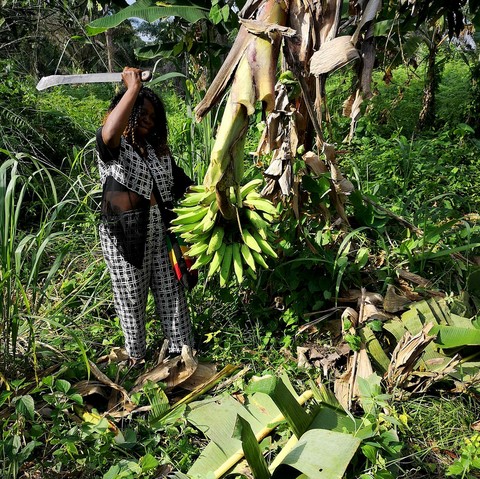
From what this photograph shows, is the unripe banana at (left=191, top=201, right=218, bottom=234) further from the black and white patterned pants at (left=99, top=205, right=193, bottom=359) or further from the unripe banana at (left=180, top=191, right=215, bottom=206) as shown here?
the black and white patterned pants at (left=99, top=205, right=193, bottom=359)

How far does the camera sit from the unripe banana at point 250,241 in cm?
205

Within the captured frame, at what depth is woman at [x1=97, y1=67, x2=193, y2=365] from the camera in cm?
207

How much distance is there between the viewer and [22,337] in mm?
2305

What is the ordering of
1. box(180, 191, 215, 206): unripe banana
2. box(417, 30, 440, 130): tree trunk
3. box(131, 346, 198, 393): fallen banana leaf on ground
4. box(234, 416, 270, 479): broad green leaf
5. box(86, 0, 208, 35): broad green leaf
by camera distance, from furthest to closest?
1. box(417, 30, 440, 130): tree trunk
2. box(86, 0, 208, 35): broad green leaf
3. box(131, 346, 198, 393): fallen banana leaf on ground
4. box(180, 191, 215, 206): unripe banana
5. box(234, 416, 270, 479): broad green leaf

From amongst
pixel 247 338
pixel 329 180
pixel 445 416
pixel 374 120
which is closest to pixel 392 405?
pixel 445 416

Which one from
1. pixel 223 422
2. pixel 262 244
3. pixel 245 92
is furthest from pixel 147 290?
pixel 245 92

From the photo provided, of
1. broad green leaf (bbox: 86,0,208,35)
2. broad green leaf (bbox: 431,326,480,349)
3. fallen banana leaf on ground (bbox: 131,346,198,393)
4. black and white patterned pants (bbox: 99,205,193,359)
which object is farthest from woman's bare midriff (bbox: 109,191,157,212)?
broad green leaf (bbox: 431,326,480,349)

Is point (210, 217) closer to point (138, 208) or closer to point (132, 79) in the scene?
point (138, 208)

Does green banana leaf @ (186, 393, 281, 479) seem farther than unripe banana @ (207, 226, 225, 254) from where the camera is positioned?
No

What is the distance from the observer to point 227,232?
7.08ft

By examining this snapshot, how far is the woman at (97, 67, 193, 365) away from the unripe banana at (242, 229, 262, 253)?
0.41 meters

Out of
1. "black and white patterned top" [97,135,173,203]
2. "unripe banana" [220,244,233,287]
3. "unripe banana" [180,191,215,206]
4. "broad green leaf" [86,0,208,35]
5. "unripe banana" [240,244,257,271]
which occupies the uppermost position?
"broad green leaf" [86,0,208,35]

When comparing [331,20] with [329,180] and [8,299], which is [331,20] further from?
[8,299]

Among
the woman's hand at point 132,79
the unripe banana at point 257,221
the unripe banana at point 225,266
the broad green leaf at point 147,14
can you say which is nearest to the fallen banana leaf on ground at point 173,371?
the unripe banana at point 225,266
